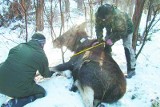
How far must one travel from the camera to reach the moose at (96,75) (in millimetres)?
5318

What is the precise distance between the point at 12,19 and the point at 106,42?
9.01 m

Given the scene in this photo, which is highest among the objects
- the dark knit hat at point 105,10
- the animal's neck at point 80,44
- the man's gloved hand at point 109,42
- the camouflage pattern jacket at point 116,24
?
the dark knit hat at point 105,10

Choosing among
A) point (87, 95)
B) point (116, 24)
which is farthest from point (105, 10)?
point (87, 95)

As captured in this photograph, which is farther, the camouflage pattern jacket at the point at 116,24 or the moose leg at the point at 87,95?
the camouflage pattern jacket at the point at 116,24

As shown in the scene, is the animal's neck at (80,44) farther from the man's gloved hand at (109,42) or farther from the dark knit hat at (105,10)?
the dark knit hat at (105,10)

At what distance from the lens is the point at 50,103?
203 inches

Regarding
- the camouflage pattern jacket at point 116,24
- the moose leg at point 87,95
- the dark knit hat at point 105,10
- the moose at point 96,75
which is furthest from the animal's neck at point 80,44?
the moose leg at point 87,95

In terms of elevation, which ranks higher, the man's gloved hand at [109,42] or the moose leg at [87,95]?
the man's gloved hand at [109,42]

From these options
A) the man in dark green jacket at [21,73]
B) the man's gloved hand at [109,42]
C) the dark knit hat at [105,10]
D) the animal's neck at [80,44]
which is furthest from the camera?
the animal's neck at [80,44]

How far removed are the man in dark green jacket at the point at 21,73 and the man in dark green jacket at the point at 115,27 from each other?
Result: 1.64m

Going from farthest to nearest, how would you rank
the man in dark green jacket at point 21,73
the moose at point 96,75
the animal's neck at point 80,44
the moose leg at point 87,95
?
1. the animal's neck at point 80,44
2. the moose at point 96,75
3. the moose leg at point 87,95
4. the man in dark green jacket at point 21,73

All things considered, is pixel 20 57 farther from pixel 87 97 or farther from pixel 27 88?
pixel 87 97

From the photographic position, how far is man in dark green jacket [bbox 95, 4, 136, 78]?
20.1 feet

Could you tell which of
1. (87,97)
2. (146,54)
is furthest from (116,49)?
(87,97)
